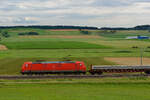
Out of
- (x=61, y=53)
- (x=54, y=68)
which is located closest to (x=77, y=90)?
(x=54, y=68)

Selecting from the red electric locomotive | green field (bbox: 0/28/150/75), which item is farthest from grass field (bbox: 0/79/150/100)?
green field (bbox: 0/28/150/75)

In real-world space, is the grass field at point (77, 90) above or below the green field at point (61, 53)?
below

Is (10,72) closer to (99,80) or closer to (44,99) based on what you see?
(99,80)

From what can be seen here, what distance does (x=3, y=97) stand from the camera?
94.1 ft

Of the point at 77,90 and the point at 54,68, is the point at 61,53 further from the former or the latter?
the point at 77,90

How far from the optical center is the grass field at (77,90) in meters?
28.8

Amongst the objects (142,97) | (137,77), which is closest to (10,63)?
(137,77)

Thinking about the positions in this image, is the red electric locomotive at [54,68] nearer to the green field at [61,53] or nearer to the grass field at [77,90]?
the grass field at [77,90]

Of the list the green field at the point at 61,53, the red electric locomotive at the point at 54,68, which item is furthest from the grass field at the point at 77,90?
the green field at the point at 61,53

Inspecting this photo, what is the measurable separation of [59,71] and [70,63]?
2.95 m

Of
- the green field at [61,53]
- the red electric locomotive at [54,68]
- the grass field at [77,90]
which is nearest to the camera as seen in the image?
the grass field at [77,90]

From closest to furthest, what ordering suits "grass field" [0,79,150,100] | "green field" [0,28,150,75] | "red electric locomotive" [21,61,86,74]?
"grass field" [0,79,150,100] < "red electric locomotive" [21,61,86,74] < "green field" [0,28,150,75]

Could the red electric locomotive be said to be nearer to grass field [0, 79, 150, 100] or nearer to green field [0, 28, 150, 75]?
grass field [0, 79, 150, 100]

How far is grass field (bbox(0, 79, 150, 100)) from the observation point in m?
28.8
